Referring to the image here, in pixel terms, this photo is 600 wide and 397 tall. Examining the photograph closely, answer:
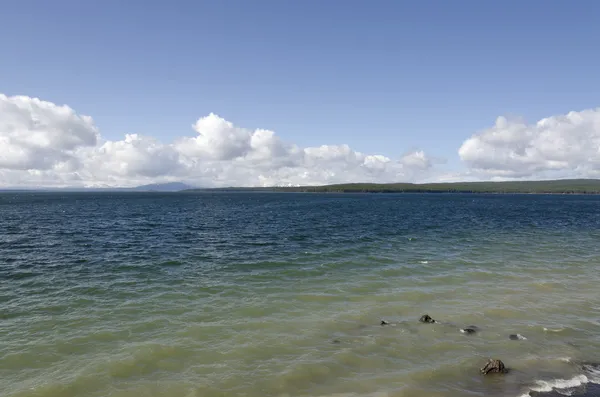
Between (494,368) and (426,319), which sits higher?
(494,368)

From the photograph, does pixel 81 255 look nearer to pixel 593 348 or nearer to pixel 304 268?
pixel 304 268

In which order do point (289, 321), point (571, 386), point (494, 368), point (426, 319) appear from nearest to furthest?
point (571, 386) < point (494, 368) < point (426, 319) < point (289, 321)

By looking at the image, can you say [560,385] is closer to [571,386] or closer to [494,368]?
[571,386]

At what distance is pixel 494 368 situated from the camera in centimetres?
1352

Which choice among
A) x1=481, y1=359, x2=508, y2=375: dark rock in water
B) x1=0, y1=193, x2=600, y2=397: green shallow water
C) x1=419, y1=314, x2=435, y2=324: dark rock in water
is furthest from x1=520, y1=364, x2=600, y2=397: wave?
x1=419, y1=314, x2=435, y2=324: dark rock in water

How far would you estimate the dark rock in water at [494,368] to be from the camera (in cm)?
1349

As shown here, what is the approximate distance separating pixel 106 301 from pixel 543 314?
26414 millimetres

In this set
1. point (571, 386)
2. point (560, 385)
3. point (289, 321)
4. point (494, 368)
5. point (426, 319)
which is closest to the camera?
point (571, 386)

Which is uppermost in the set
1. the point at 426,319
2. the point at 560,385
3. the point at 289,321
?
the point at 560,385

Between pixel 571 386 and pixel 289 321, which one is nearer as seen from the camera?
pixel 571 386

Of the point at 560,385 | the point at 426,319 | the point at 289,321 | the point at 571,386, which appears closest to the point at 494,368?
the point at 560,385

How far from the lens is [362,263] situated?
33406mm

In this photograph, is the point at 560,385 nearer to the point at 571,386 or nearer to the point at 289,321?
the point at 571,386

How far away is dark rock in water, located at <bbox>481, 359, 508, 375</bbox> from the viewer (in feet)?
44.3
